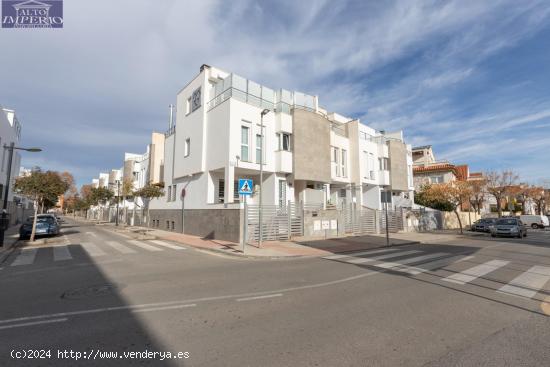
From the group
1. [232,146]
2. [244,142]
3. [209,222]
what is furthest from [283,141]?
[209,222]

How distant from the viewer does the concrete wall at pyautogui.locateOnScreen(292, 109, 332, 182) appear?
20469mm

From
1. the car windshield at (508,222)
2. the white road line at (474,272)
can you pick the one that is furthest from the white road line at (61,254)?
the car windshield at (508,222)

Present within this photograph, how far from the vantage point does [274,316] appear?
4887 mm

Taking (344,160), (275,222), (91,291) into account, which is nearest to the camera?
(91,291)

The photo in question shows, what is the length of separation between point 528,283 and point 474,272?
1.42 m

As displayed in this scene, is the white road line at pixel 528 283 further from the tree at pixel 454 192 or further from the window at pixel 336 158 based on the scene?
the tree at pixel 454 192

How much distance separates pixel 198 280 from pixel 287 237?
10.6 m

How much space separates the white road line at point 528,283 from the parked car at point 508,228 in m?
17.2

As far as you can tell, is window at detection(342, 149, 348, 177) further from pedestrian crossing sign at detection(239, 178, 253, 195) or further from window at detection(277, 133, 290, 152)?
pedestrian crossing sign at detection(239, 178, 253, 195)

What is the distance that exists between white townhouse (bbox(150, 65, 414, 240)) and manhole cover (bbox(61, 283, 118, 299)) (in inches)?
364

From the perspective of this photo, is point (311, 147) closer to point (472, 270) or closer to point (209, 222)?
point (209, 222)

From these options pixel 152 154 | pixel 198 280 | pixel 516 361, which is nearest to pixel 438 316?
pixel 516 361

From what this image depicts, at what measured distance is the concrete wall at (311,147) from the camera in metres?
20.5

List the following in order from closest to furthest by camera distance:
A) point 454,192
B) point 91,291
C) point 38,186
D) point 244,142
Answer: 1. point 91,291
2. point 38,186
3. point 244,142
4. point 454,192
